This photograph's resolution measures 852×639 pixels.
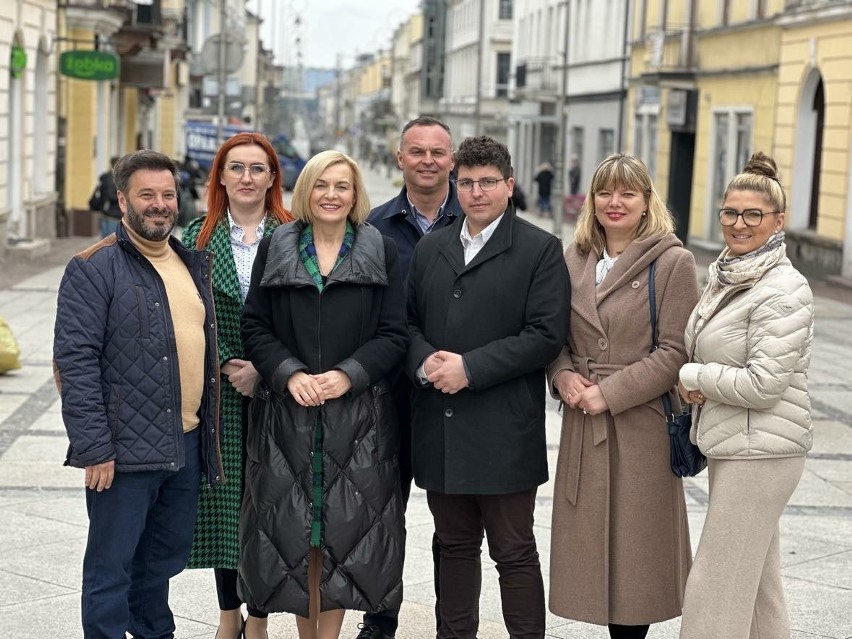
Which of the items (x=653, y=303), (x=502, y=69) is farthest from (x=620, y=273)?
(x=502, y=69)

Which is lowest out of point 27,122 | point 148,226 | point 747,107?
point 148,226

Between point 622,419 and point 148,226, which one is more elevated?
point 148,226

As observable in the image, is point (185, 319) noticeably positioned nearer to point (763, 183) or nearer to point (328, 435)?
point (328, 435)

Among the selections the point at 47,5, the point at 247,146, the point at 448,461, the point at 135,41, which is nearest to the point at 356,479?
the point at 448,461

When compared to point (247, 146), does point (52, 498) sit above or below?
below

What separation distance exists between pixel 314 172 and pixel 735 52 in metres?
25.5

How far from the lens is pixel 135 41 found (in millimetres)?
31922

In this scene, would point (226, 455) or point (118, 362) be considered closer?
point (118, 362)

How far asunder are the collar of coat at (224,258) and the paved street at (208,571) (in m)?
1.49

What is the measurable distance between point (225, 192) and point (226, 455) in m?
1.04

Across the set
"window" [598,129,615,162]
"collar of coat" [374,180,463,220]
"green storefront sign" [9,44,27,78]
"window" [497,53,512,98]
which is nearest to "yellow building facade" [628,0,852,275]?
"window" [598,129,615,162]

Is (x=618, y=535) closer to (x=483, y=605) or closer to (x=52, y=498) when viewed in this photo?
(x=483, y=605)

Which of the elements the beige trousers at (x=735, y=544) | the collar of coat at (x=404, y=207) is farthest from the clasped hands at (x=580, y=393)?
the collar of coat at (x=404, y=207)

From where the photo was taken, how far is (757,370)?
4.46m
